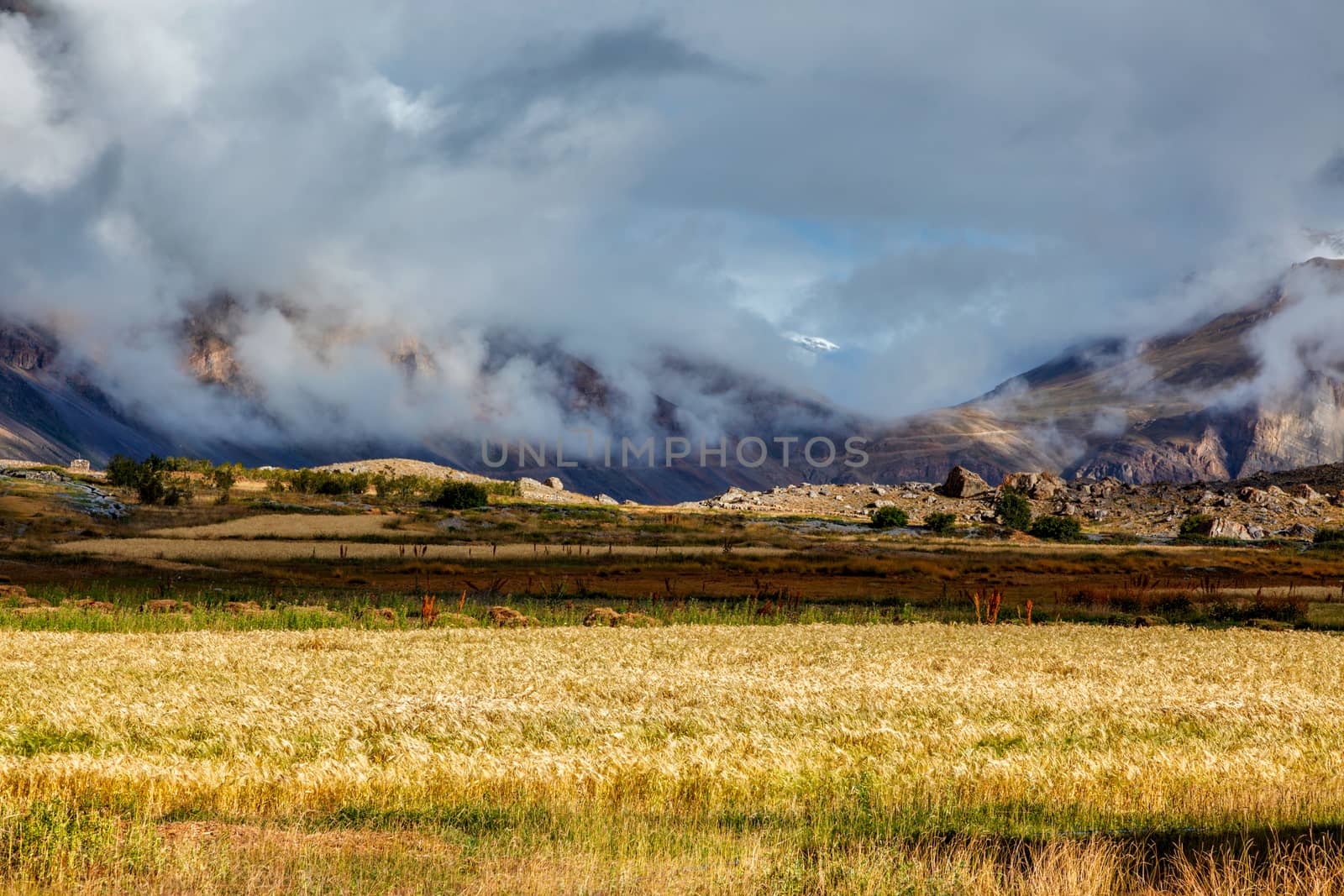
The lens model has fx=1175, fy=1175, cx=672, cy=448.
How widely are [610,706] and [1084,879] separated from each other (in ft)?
37.2

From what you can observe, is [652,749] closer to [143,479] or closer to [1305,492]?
[143,479]

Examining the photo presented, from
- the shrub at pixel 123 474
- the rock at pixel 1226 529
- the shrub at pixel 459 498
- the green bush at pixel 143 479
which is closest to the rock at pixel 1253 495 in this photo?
the rock at pixel 1226 529

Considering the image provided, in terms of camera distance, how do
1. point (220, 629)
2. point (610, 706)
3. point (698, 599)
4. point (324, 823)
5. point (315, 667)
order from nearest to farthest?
1. point (324, 823)
2. point (610, 706)
3. point (315, 667)
4. point (220, 629)
5. point (698, 599)

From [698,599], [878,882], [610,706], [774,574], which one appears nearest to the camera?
[878,882]

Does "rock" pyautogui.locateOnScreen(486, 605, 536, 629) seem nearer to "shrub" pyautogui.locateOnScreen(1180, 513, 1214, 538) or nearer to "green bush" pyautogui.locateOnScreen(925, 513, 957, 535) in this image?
"green bush" pyautogui.locateOnScreen(925, 513, 957, 535)

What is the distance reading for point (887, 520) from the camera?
473 feet

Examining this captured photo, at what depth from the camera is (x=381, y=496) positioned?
165625 millimetres

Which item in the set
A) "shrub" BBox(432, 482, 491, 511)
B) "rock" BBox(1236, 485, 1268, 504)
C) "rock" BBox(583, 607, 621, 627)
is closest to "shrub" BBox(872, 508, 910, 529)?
"shrub" BBox(432, 482, 491, 511)

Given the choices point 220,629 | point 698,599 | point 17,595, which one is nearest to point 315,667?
point 220,629

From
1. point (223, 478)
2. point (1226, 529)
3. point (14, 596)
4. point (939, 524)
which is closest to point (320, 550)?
point (14, 596)

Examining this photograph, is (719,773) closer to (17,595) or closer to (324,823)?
(324,823)

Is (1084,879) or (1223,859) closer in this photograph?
(1084,879)

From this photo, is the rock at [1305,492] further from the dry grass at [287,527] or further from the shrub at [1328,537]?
the dry grass at [287,527]

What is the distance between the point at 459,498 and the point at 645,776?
13820 cm
